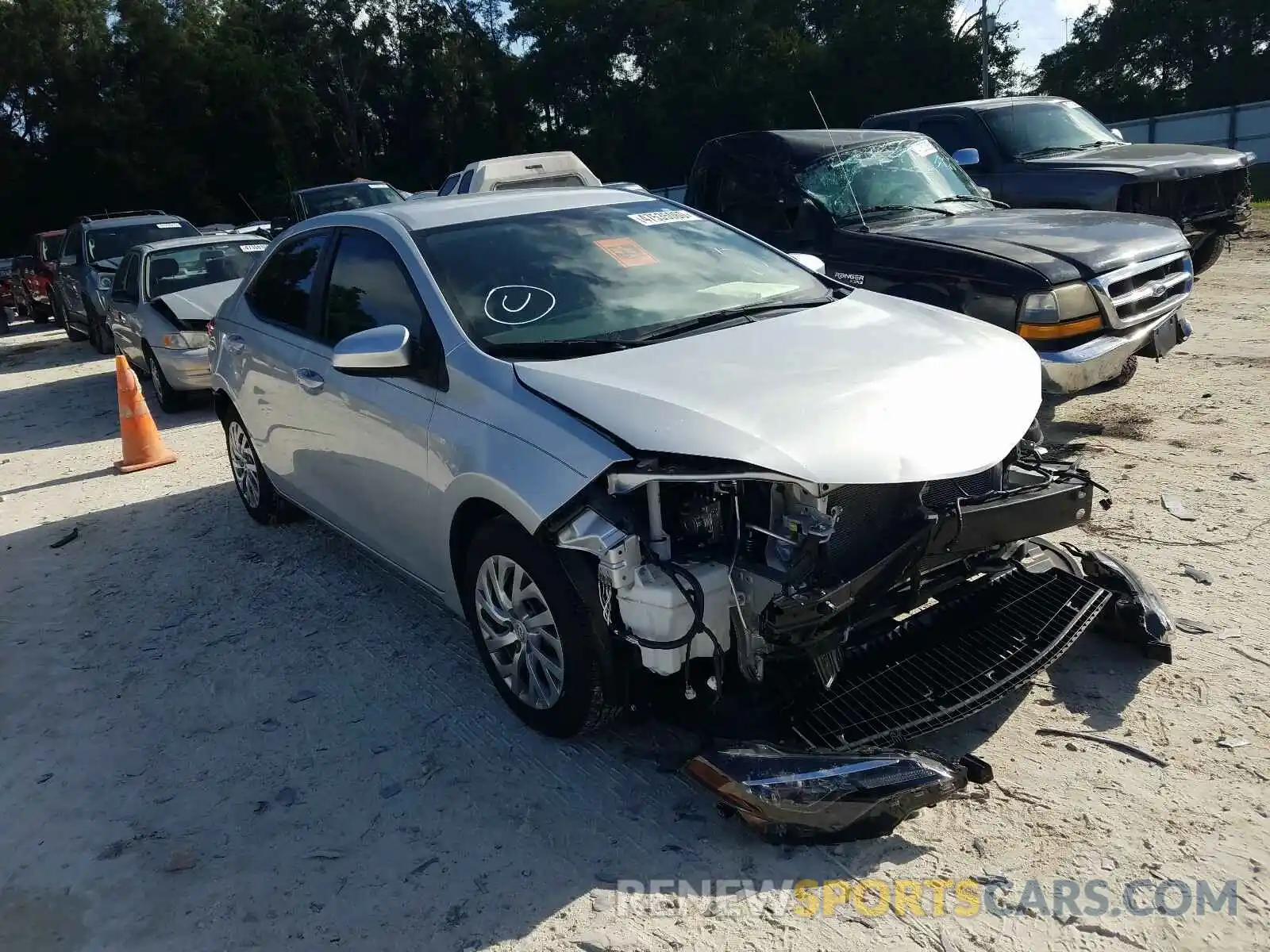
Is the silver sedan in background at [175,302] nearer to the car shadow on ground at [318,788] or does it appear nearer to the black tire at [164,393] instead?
the black tire at [164,393]

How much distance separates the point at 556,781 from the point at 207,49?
46.5m

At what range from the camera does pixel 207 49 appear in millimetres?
42594

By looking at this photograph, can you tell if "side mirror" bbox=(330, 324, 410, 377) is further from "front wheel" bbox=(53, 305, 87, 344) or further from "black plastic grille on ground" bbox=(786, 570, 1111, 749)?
"front wheel" bbox=(53, 305, 87, 344)

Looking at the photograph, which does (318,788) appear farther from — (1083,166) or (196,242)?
(196,242)

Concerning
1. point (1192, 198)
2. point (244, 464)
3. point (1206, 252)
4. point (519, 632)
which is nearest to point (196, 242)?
point (244, 464)

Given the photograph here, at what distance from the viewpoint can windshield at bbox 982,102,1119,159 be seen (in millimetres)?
10047

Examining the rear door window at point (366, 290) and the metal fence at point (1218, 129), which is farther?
the metal fence at point (1218, 129)

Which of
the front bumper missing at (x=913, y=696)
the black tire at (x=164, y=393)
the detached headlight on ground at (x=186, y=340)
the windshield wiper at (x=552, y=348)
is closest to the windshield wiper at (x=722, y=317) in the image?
the windshield wiper at (x=552, y=348)

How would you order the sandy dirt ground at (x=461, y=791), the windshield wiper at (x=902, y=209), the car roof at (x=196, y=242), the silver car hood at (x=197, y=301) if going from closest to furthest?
the sandy dirt ground at (x=461, y=791)
the windshield wiper at (x=902, y=209)
the silver car hood at (x=197, y=301)
the car roof at (x=196, y=242)

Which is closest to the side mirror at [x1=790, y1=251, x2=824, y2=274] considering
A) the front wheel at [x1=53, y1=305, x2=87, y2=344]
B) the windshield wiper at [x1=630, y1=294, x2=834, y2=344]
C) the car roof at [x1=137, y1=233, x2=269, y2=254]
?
the windshield wiper at [x1=630, y1=294, x2=834, y2=344]

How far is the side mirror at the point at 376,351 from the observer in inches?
152

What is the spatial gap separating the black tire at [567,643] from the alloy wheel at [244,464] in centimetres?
307

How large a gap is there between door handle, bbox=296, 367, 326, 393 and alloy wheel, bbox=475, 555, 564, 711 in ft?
5.06

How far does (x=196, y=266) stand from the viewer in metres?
11.3
